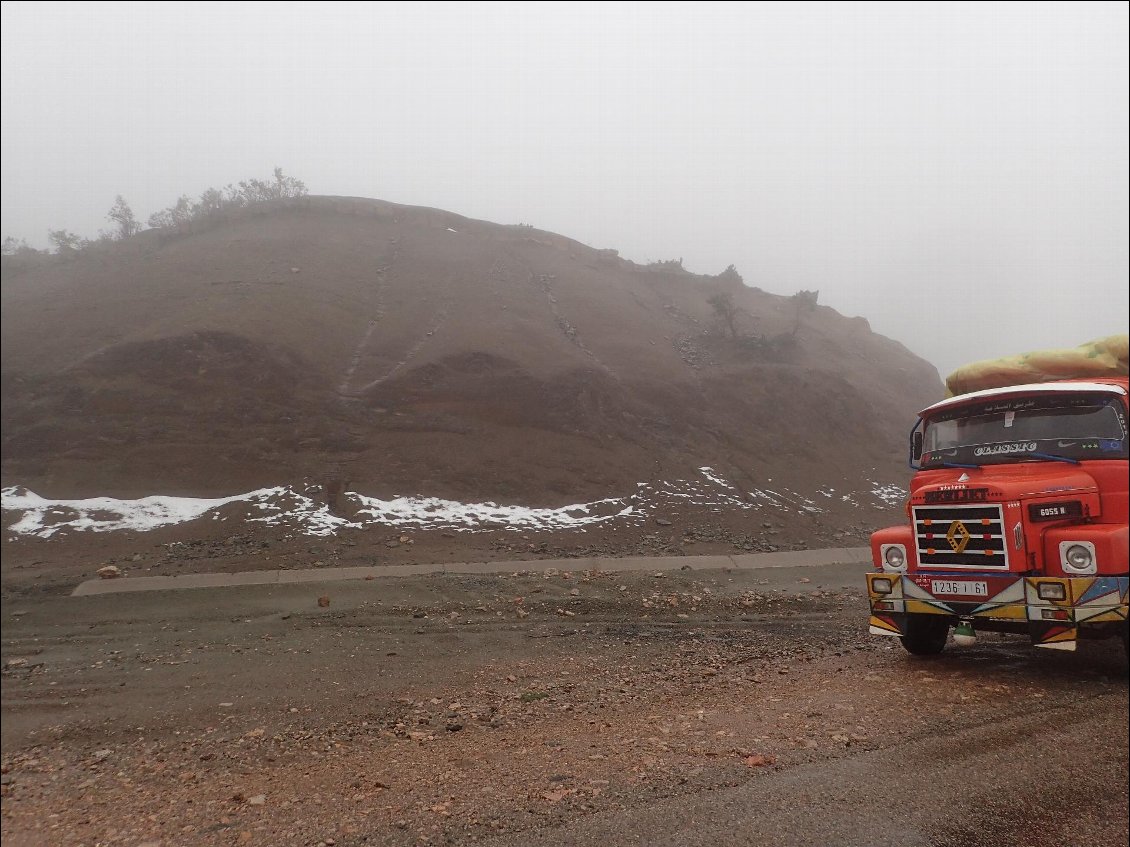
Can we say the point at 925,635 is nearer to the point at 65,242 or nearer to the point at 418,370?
the point at 65,242

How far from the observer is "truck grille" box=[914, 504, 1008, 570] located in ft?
15.6

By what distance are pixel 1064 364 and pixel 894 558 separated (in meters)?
2.12

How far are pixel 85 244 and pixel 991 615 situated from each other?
25.2 ft

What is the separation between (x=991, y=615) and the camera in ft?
15.5

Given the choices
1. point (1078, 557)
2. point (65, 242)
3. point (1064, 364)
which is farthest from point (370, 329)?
point (1078, 557)

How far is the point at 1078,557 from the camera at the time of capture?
4.52 meters

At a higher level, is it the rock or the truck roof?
the truck roof

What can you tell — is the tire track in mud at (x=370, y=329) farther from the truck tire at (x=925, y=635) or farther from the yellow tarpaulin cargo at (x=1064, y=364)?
the yellow tarpaulin cargo at (x=1064, y=364)

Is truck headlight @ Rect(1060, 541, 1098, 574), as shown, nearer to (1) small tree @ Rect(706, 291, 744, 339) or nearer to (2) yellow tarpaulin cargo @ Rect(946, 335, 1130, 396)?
(2) yellow tarpaulin cargo @ Rect(946, 335, 1130, 396)

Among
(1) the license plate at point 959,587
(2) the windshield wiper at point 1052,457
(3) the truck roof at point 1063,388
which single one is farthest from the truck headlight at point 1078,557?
(3) the truck roof at point 1063,388

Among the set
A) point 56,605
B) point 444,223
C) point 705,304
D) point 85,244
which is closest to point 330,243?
point 444,223

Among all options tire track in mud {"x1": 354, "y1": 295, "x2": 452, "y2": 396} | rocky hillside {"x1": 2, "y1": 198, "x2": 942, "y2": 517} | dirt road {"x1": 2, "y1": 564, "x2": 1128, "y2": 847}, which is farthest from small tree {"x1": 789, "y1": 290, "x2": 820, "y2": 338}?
dirt road {"x1": 2, "y1": 564, "x2": 1128, "y2": 847}

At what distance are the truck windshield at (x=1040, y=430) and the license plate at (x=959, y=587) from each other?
1.05 meters

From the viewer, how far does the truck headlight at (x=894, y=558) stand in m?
5.39
